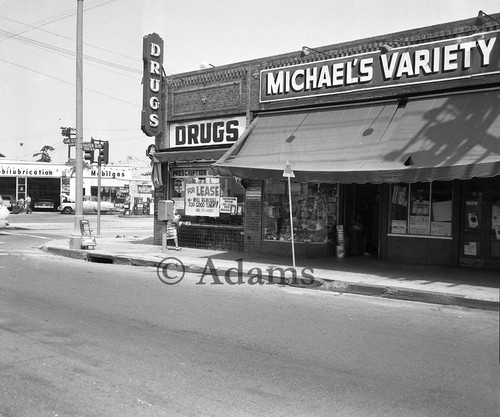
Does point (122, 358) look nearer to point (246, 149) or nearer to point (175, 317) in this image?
point (175, 317)

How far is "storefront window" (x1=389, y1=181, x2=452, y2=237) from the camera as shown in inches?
512

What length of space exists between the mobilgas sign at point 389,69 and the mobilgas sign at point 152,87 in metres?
4.31

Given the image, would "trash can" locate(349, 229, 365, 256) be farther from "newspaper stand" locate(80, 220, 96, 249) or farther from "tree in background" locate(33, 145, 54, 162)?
"tree in background" locate(33, 145, 54, 162)

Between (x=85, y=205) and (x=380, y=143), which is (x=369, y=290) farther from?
(x=85, y=205)

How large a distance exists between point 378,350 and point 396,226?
27.2 ft

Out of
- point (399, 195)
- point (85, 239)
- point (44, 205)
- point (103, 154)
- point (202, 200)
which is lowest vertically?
point (85, 239)

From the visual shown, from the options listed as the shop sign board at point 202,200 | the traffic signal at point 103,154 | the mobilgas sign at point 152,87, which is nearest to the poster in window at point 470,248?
the shop sign board at point 202,200

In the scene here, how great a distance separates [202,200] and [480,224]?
8578mm

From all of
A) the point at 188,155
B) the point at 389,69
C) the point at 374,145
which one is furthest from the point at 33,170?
the point at 374,145

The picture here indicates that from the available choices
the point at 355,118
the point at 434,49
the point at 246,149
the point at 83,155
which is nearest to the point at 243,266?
the point at 246,149

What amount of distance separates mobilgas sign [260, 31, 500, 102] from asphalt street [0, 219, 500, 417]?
574 cm

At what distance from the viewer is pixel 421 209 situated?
44.0 ft

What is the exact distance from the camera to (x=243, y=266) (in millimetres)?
12922

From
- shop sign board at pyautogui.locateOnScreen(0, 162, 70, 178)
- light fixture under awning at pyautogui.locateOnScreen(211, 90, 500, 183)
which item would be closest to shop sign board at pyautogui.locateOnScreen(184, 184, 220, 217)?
light fixture under awning at pyautogui.locateOnScreen(211, 90, 500, 183)
